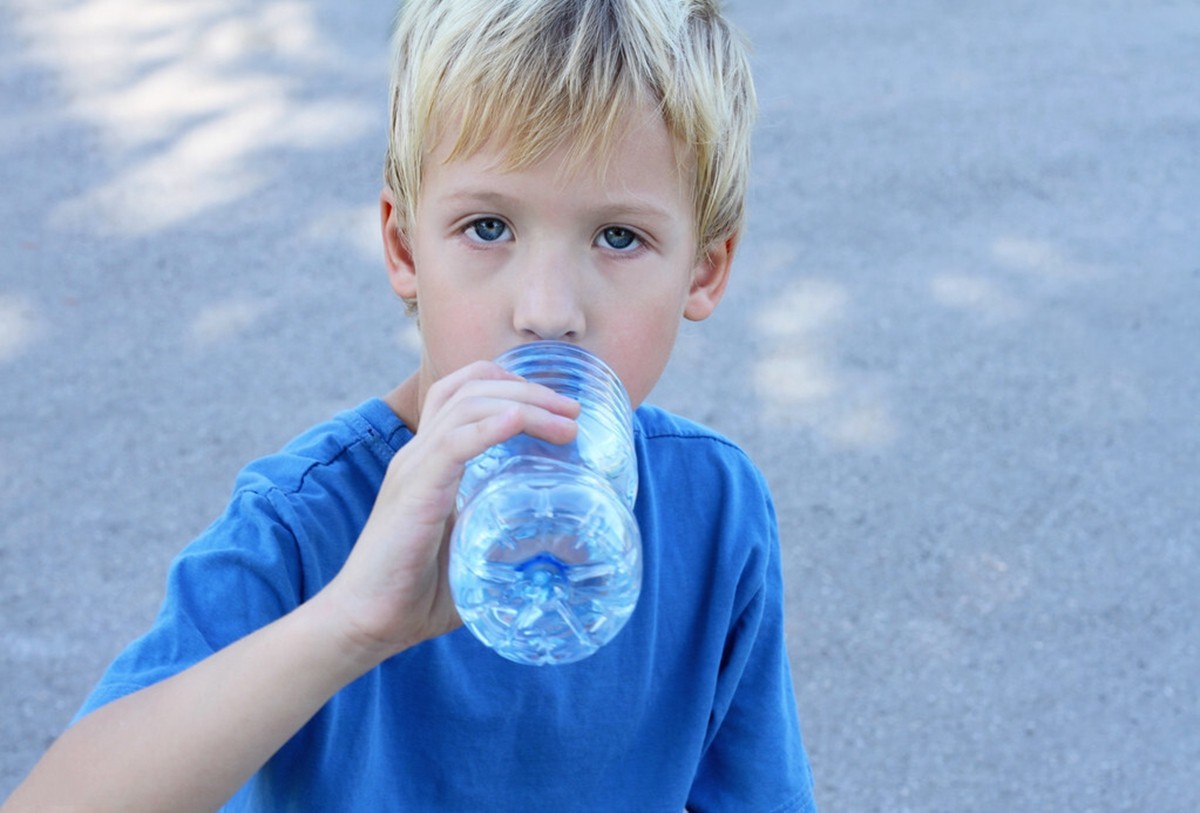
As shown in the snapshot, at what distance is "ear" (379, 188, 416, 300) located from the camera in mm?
1764

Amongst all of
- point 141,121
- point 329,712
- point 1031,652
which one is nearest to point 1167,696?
point 1031,652

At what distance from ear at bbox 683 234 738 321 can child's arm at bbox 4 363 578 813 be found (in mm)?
575

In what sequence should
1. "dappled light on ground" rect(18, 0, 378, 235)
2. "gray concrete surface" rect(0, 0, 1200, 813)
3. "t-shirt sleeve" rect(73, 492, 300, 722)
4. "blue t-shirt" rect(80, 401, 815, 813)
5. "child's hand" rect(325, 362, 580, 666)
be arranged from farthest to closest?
"dappled light on ground" rect(18, 0, 378, 235) → "gray concrete surface" rect(0, 0, 1200, 813) → "blue t-shirt" rect(80, 401, 815, 813) → "t-shirt sleeve" rect(73, 492, 300, 722) → "child's hand" rect(325, 362, 580, 666)

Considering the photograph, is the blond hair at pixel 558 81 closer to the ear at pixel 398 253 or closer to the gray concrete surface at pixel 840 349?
the ear at pixel 398 253

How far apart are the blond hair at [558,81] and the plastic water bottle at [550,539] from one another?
9.5 inches

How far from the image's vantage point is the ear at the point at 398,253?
1.76 metres

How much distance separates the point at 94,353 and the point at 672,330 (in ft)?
9.55

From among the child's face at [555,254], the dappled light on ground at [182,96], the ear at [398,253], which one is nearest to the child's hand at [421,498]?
the child's face at [555,254]

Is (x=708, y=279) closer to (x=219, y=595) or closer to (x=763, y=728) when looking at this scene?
(x=763, y=728)

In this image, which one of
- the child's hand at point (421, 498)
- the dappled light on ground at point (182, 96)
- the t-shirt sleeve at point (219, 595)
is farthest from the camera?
the dappled light on ground at point (182, 96)

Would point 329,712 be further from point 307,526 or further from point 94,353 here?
point 94,353

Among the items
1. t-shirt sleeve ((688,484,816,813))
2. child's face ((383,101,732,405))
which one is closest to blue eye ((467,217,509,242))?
child's face ((383,101,732,405))

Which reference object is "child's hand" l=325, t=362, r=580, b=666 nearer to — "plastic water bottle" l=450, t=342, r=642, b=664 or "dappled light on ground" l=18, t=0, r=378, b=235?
"plastic water bottle" l=450, t=342, r=642, b=664

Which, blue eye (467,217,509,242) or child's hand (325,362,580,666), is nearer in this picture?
child's hand (325,362,580,666)
